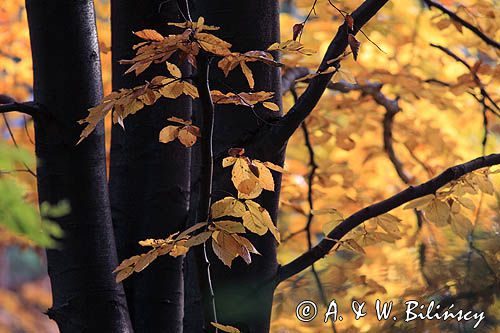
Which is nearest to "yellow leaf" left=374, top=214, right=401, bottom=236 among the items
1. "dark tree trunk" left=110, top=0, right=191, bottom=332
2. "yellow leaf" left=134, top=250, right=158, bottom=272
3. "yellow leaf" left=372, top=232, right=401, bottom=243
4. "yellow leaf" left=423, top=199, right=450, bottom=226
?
"yellow leaf" left=372, top=232, right=401, bottom=243

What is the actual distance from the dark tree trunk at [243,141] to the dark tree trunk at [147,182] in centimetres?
11

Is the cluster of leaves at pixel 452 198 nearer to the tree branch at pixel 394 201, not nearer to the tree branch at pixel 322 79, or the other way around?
the tree branch at pixel 394 201

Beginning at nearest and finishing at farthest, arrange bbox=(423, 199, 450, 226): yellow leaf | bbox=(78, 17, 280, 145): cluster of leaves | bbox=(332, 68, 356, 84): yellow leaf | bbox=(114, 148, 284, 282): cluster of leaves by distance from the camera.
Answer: bbox=(78, 17, 280, 145): cluster of leaves, bbox=(114, 148, 284, 282): cluster of leaves, bbox=(332, 68, 356, 84): yellow leaf, bbox=(423, 199, 450, 226): yellow leaf

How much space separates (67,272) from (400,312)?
1.16m

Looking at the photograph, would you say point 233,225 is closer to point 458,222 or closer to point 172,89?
point 172,89

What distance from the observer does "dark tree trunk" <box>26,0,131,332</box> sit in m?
1.62

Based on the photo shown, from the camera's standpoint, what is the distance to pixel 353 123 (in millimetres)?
3893

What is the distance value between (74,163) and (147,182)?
286mm

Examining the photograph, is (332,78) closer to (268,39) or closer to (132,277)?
(268,39)

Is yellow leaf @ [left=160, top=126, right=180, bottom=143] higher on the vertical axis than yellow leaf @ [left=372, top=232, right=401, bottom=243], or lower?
lower

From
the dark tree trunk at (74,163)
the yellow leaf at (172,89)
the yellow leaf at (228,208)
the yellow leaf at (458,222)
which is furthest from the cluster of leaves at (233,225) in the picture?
the yellow leaf at (458,222)

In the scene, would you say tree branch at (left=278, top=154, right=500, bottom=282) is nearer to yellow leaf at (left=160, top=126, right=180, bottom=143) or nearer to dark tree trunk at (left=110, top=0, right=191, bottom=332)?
dark tree trunk at (left=110, top=0, right=191, bottom=332)

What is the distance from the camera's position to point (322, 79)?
1572 mm

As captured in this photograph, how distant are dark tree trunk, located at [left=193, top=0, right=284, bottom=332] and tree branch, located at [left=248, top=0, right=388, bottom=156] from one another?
0.10m
